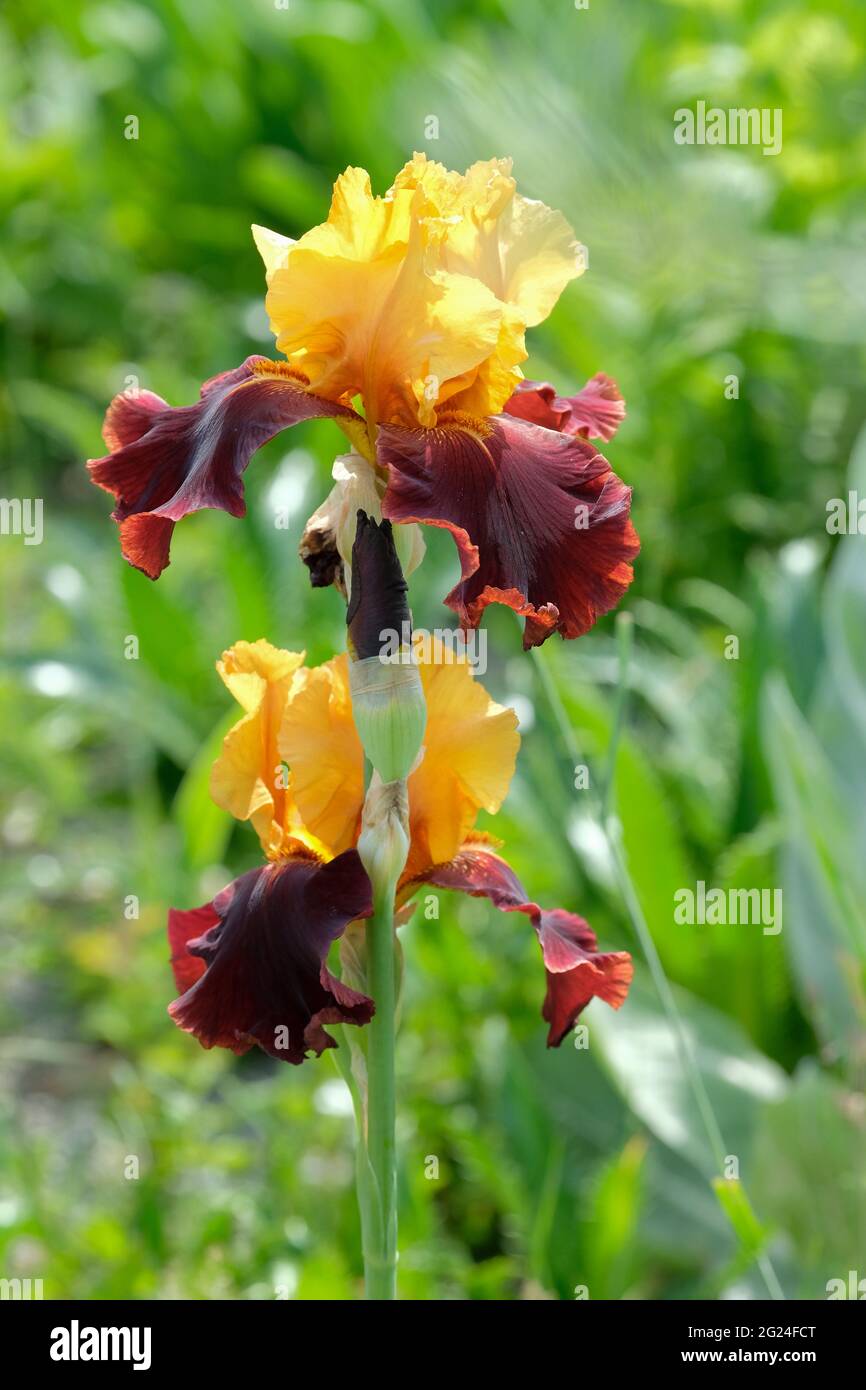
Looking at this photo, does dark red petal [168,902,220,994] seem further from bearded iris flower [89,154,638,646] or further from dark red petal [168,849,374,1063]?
bearded iris flower [89,154,638,646]

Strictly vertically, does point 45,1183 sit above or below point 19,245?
below

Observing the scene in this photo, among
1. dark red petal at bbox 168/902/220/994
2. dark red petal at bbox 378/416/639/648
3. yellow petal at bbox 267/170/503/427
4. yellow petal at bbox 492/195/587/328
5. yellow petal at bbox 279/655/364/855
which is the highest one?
yellow petal at bbox 492/195/587/328

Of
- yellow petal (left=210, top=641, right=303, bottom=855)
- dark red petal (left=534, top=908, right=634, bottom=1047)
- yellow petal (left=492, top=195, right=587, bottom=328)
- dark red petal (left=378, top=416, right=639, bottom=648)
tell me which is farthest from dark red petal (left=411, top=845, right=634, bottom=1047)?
yellow petal (left=492, top=195, right=587, bottom=328)

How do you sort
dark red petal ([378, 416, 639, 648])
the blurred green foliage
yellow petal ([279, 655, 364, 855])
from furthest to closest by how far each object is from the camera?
the blurred green foliage < yellow petal ([279, 655, 364, 855]) < dark red petal ([378, 416, 639, 648])

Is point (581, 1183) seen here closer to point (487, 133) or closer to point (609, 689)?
point (609, 689)

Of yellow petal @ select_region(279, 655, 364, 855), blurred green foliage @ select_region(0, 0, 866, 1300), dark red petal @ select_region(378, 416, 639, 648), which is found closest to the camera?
dark red petal @ select_region(378, 416, 639, 648)

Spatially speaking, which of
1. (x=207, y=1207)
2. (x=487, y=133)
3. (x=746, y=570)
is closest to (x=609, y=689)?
(x=746, y=570)

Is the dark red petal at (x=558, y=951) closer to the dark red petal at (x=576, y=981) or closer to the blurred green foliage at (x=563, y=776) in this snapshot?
the dark red petal at (x=576, y=981)
